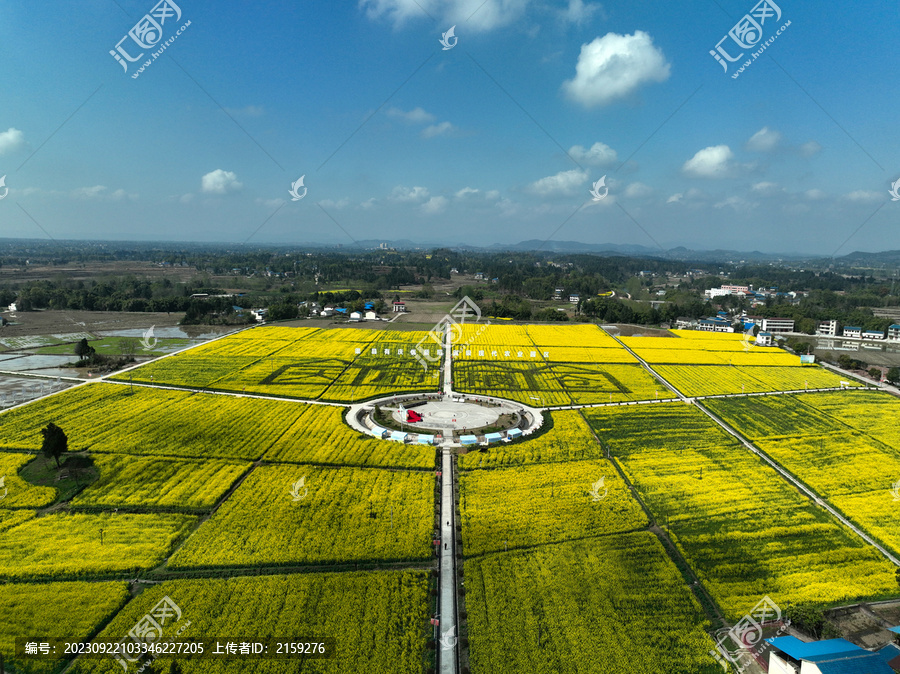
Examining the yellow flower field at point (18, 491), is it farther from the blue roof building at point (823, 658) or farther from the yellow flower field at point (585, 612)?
the blue roof building at point (823, 658)

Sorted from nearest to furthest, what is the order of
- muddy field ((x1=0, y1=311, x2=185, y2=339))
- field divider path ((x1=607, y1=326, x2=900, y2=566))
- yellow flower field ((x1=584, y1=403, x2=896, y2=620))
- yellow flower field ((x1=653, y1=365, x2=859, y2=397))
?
1. yellow flower field ((x1=584, y1=403, x2=896, y2=620))
2. field divider path ((x1=607, y1=326, x2=900, y2=566))
3. yellow flower field ((x1=653, y1=365, x2=859, y2=397))
4. muddy field ((x1=0, y1=311, x2=185, y2=339))

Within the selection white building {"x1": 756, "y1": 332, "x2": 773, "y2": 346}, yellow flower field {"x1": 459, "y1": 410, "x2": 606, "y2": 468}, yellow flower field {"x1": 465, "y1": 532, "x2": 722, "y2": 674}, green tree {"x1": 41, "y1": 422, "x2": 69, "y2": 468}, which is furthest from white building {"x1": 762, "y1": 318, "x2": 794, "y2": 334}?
green tree {"x1": 41, "y1": 422, "x2": 69, "y2": 468}

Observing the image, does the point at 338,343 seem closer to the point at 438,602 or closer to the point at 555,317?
the point at 555,317

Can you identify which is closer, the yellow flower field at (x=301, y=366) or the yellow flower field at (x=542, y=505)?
the yellow flower field at (x=542, y=505)

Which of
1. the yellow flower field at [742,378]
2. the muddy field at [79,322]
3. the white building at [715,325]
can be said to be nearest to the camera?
the yellow flower field at [742,378]

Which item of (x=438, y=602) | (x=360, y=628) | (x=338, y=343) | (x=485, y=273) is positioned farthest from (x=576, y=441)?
(x=485, y=273)

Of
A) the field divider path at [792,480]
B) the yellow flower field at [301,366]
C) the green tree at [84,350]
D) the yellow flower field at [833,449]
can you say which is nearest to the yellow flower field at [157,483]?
the yellow flower field at [301,366]

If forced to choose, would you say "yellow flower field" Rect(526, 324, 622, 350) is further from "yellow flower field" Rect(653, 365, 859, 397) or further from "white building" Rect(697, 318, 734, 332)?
"white building" Rect(697, 318, 734, 332)
